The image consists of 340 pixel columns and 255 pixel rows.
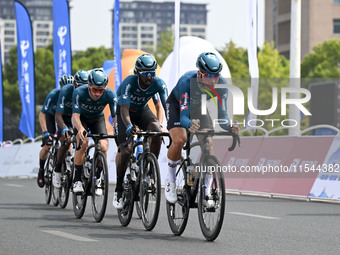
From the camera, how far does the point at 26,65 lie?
32812 mm

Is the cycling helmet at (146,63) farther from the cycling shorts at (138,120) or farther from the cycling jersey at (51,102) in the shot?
the cycling jersey at (51,102)

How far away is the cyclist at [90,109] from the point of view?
12.1 metres

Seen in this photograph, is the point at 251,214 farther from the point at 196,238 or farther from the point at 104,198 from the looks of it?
the point at 196,238

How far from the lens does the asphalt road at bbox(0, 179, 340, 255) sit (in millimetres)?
8852

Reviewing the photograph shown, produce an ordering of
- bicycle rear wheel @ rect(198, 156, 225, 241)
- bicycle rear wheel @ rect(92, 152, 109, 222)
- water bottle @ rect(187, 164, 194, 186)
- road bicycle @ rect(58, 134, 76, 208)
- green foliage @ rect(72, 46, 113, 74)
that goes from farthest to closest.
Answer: green foliage @ rect(72, 46, 113, 74)
road bicycle @ rect(58, 134, 76, 208)
bicycle rear wheel @ rect(92, 152, 109, 222)
water bottle @ rect(187, 164, 194, 186)
bicycle rear wheel @ rect(198, 156, 225, 241)

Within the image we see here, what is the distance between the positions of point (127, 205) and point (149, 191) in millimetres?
779

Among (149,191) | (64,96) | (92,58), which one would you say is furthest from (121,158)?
(92,58)

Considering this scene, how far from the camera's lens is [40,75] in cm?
9581

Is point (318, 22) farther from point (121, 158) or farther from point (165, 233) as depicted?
point (165, 233)

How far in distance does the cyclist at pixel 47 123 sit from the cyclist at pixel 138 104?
14.5 ft

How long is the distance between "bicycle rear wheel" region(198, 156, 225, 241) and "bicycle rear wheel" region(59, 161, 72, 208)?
482 cm

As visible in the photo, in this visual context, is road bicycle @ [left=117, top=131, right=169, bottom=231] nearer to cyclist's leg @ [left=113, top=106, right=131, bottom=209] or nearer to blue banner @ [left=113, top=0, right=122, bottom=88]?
cyclist's leg @ [left=113, top=106, right=131, bottom=209]

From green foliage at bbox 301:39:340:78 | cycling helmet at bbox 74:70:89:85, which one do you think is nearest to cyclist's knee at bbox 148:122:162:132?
cycling helmet at bbox 74:70:89:85

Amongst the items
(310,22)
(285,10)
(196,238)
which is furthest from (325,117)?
(285,10)
